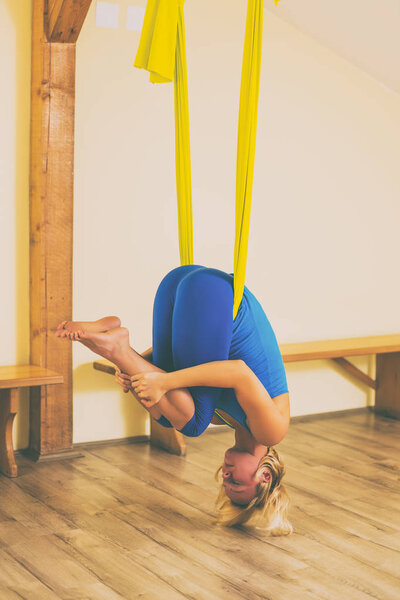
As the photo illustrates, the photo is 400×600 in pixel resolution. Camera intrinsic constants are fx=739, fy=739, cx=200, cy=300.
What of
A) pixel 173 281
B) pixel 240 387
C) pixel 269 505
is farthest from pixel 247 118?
pixel 269 505

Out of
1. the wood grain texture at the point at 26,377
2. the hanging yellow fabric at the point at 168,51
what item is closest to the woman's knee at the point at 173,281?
the hanging yellow fabric at the point at 168,51

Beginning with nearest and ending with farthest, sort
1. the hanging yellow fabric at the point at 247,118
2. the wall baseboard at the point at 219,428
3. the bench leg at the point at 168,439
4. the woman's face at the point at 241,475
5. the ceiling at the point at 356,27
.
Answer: the hanging yellow fabric at the point at 247,118 < the woman's face at the point at 241,475 < the bench leg at the point at 168,439 < the wall baseboard at the point at 219,428 < the ceiling at the point at 356,27

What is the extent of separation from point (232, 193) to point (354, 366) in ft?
5.17

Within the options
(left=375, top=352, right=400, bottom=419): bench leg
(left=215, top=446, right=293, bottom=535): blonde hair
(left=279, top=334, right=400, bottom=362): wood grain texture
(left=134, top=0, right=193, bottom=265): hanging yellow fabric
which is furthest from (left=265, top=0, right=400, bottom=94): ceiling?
(left=215, top=446, right=293, bottom=535): blonde hair

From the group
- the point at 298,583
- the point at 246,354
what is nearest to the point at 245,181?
the point at 246,354

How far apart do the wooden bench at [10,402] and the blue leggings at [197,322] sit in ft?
3.83

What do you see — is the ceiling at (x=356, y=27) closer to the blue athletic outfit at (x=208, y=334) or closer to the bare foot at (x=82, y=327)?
the blue athletic outfit at (x=208, y=334)

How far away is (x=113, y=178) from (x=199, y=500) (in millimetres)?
1900

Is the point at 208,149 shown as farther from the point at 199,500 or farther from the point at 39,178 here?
the point at 199,500

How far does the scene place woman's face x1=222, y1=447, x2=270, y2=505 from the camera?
2916 millimetres

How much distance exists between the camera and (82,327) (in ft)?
8.07

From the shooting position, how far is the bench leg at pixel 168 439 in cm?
413

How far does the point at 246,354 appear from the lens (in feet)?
8.89

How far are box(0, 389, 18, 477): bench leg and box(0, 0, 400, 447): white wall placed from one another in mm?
352
